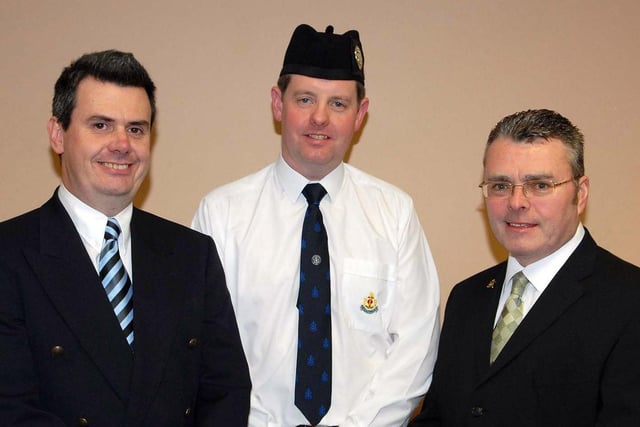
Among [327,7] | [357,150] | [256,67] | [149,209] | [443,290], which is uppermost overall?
[327,7]

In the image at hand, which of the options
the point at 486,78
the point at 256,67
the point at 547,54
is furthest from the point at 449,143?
the point at 256,67

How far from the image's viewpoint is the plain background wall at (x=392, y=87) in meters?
3.40

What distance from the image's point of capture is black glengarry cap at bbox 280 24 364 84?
9.23 feet

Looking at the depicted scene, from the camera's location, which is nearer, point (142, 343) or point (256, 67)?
point (142, 343)

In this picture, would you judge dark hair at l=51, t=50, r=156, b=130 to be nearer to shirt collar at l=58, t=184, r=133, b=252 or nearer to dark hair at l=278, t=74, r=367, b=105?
shirt collar at l=58, t=184, r=133, b=252

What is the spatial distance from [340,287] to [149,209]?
1.10 m

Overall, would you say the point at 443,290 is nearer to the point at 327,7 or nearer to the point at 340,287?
the point at 340,287

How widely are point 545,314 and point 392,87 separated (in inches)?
59.1

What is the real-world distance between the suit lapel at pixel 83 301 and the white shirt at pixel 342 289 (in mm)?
687

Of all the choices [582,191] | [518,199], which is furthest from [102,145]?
[582,191]

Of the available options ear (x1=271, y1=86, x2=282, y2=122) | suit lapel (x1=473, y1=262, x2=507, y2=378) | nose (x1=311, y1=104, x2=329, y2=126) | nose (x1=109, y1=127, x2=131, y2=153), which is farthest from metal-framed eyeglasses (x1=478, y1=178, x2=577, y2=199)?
nose (x1=109, y1=127, x2=131, y2=153)

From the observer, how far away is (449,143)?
11.7 feet

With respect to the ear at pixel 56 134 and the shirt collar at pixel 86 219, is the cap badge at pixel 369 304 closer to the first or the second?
the shirt collar at pixel 86 219

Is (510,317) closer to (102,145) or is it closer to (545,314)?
(545,314)
